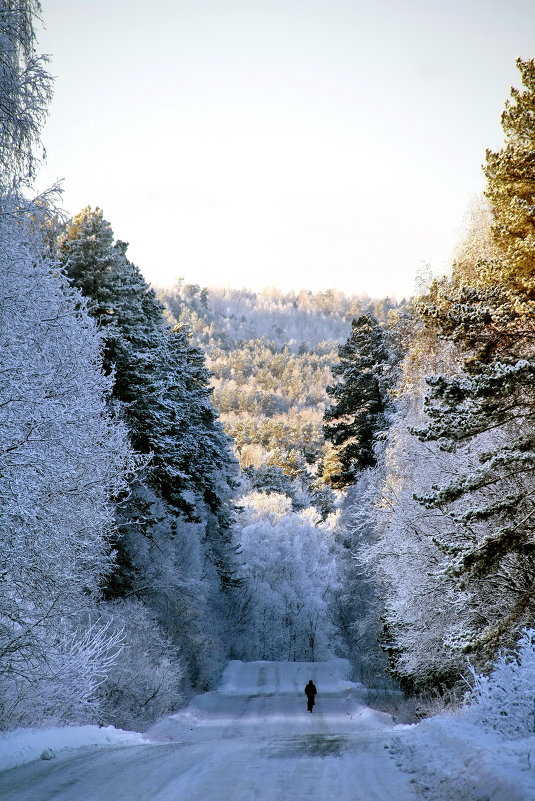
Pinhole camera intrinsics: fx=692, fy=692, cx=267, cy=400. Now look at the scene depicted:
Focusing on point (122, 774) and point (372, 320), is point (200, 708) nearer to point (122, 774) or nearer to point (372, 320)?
point (372, 320)

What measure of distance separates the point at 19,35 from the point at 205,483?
22.4 metres

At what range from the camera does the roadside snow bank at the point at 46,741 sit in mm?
10398

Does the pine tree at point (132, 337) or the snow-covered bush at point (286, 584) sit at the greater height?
the pine tree at point (132, 337)

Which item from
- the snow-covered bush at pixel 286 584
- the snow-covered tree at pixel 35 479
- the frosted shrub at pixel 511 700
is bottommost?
the snow-covered bush at pixel 286 584

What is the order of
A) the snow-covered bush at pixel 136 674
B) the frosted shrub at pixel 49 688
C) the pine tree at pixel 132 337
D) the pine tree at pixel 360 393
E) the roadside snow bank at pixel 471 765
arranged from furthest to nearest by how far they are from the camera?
1. the pine tree at pixel 360 393
2. the pine tree at pixel 132 337
3. the snow-covered bush at pixel 136 674
4. the frosted shrub at pixel 49 688
5. the roadside snow bank at pixel 471 765

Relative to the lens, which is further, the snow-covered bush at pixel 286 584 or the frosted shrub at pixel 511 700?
the snow-covered bush at pixel 286 584

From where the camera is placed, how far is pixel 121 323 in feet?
72.0

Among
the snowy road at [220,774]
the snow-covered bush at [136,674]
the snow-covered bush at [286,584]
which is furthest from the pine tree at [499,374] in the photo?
the snow-covered bush at [286,584]

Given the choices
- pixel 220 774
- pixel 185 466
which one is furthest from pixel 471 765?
pixel 185 466

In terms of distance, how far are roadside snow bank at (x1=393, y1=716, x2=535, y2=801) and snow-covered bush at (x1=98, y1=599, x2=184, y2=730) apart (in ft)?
36.0

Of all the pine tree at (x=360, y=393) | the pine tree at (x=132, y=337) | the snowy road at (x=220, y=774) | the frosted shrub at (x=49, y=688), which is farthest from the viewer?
the pine tree at (x=360, y=393)

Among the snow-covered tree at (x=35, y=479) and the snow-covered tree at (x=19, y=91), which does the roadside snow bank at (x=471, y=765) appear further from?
the snow-covered tree at (x=19, y=91)

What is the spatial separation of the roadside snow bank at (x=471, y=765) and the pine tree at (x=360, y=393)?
71.7 ft

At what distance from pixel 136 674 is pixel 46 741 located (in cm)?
954
